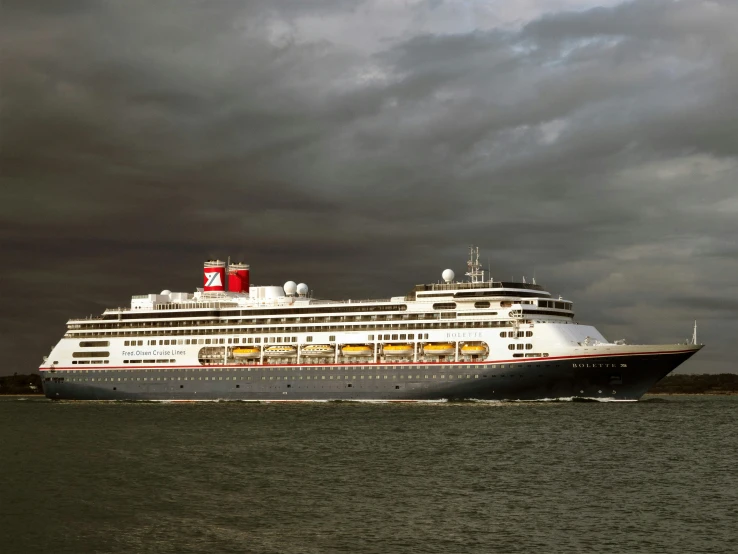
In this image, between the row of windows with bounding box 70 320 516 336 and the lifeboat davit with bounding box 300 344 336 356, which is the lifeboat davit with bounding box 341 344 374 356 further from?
the row of windows with bounding box 70 320 516 336

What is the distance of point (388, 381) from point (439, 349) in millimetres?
5900

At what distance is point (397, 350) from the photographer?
89250mm

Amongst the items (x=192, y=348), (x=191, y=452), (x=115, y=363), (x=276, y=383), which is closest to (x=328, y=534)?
(x=191, y=452)

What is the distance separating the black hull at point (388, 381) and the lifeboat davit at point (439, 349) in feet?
4.87

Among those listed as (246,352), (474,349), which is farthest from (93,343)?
(474,349)

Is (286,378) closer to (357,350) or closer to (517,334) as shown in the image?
(357,350)

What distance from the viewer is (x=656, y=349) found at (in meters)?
79.1

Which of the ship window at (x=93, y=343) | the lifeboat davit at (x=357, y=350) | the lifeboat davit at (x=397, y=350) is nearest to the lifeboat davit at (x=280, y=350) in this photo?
the lifeboat davit at (x=357, y=350)

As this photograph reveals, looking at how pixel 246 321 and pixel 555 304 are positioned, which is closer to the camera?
pixel 555 304

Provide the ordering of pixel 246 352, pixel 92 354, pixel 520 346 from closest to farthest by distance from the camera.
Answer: pixel 520 346, pixel 246 352, pixel 92 354

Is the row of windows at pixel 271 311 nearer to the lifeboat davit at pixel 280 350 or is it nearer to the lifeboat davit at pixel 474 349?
the lifeboat davit at pixel 280 350

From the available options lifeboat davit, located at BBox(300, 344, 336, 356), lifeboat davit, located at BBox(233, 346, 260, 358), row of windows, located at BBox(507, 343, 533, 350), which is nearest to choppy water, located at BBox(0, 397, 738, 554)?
row of windows, located at BBox(507, 343, 533, 350)

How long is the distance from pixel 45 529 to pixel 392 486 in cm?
1468

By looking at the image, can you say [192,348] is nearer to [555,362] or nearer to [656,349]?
[555,362]
